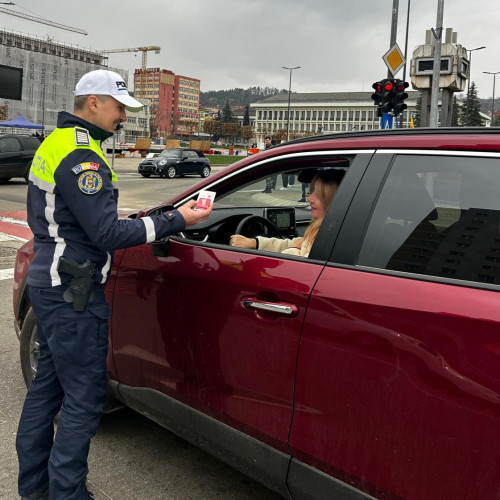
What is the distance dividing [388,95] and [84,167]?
13.5 meters

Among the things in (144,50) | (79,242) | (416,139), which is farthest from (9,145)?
(144,50)

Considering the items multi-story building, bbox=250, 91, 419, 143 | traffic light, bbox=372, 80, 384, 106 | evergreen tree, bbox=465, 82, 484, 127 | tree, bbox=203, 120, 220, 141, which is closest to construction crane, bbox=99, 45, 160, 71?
multi-story building, bbox=250, 91, 419, 143

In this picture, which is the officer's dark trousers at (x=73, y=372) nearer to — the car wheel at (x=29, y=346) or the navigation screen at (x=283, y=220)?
the car wheel at (x=29, y=346)

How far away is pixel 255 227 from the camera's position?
3365mm

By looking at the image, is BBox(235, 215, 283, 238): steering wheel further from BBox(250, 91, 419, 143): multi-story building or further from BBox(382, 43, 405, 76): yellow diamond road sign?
BBox(250, 91, 419, 143): multi-story building

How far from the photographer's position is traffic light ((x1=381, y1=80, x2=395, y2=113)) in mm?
14336

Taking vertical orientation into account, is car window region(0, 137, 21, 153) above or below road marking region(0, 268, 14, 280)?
A: above

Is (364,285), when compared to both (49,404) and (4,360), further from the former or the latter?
(4,360)

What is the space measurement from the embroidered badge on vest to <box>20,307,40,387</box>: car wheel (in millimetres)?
1386

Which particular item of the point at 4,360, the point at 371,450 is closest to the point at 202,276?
the point at 371,450

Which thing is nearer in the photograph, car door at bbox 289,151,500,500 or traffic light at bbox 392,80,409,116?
car door at bbox 289,151,500,500

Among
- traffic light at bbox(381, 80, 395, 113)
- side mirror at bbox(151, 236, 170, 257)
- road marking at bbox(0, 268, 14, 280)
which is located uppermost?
traffic light at bbox(381, 80, 395, 113)

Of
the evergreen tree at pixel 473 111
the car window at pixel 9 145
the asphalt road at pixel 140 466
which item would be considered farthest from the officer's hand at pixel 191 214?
the evergreen tree at pixel 473 111

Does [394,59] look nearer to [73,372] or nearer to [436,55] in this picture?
[436,55]
